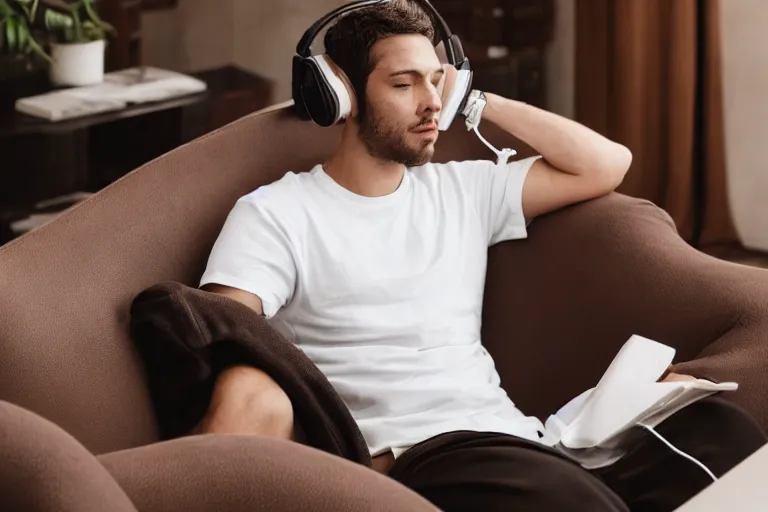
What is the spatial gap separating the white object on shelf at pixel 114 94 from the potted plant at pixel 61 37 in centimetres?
5

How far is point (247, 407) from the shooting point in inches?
56.5

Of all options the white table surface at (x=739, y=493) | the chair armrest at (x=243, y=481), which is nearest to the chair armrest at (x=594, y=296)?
the white table surface at (x=739, y=493)

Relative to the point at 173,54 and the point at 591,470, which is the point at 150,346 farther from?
the point at 173,54

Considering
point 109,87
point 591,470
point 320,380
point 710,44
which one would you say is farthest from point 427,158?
point 710,44

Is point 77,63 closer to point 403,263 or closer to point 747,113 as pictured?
point 403,263

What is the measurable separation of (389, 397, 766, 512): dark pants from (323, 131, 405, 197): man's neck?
1.46 ft

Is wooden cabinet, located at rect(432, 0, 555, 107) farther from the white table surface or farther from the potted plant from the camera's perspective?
the white table surface

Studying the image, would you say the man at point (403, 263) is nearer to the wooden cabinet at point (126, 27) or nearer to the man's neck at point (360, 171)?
the man's neck at point (360, 171)

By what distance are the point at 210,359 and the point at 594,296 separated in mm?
653

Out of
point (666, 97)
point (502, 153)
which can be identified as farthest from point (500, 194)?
point (666, 97)

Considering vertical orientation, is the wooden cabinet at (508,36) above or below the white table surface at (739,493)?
above

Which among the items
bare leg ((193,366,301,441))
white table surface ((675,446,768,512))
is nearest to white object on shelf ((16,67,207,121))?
bare leg ((193,366,301,441))

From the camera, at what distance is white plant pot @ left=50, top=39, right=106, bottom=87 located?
9.15 ft

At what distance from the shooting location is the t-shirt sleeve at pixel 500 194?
1.82 meters
